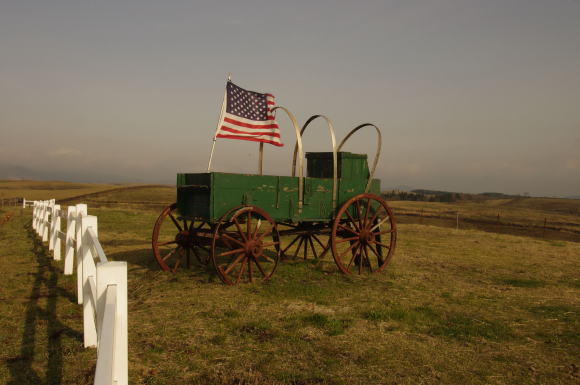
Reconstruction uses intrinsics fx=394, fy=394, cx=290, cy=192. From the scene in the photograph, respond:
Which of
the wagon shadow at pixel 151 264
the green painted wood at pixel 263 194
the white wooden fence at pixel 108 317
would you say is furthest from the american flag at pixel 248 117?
the white wooden fence at pixel 108 317

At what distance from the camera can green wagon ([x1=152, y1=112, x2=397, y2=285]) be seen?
7348 mm

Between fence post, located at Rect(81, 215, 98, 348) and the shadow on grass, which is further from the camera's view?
fence post, located at Rect(81, 215, 98, 348)

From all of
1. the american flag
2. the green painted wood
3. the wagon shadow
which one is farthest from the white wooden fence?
the american flag

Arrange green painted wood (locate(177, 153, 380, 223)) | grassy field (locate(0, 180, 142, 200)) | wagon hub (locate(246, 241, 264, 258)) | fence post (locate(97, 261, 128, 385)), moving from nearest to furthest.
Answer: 1. fence post (locate(97, 261, 128, 385))
2. green painted wood (locate(177, 153, 380, 223))
3. wagon hub (locate(246, 241, 264, 258))
4. grassy field (locate(0, 180, 142, 200))

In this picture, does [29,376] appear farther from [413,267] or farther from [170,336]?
[413,267]

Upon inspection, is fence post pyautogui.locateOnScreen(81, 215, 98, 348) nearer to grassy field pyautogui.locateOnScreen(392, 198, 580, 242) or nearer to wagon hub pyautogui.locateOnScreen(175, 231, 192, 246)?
wagon hub pyautogui.locateOnScreen(175, 231, 192, 246)

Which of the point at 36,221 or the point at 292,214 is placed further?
the point at 36,221

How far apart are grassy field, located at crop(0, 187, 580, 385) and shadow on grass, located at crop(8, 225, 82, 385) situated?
17mm

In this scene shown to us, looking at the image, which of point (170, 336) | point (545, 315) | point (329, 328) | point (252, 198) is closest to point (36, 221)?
point (252, 198)

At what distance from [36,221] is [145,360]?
43.7ft

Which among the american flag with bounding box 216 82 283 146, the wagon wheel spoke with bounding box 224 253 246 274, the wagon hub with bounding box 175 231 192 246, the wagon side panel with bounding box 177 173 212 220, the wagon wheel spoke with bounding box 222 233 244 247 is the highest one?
the american flag with bounding box 216 82 283 146

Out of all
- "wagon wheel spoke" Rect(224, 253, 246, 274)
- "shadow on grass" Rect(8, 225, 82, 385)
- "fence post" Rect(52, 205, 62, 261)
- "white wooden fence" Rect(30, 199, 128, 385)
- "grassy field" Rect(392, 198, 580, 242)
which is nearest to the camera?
"white wooden fence" Rect(30, 199, 128, 385)

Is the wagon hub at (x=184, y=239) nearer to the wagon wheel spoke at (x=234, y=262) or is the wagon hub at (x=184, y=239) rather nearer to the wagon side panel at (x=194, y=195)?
the wagon side panel at (x=194, y=195)

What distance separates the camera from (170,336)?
4.81m
